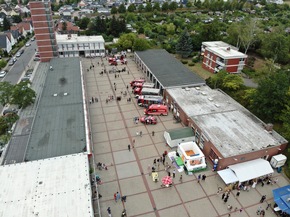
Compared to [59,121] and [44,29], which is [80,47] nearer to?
[44,29]

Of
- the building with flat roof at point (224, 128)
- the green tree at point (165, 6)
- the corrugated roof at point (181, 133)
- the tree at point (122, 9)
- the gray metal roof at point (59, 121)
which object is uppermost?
the green tree at point (165, 6)

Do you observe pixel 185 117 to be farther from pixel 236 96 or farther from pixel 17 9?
pixel 17 9

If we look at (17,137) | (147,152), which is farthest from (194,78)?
(17,137)

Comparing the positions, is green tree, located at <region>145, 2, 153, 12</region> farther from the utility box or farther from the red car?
the utility box

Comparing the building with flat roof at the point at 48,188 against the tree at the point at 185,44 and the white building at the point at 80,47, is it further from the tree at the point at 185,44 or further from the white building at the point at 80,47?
the tree at the point at 185,44

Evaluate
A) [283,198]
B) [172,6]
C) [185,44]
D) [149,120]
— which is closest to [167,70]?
[149,120]

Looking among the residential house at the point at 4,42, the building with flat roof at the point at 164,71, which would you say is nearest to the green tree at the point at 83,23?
the residential house at the point at 4,42
